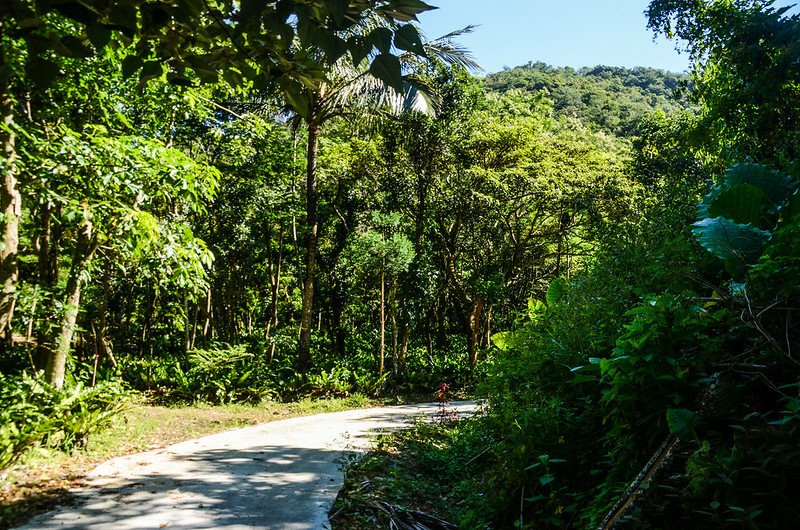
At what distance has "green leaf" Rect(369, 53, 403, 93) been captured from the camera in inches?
57.4

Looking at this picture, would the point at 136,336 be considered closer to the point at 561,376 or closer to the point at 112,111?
the point at 112,111

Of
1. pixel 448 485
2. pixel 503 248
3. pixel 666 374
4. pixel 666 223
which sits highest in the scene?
pixel 503 248

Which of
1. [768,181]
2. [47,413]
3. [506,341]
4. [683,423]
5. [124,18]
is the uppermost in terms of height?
[768,181]

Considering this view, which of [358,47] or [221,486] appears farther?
[221,486]

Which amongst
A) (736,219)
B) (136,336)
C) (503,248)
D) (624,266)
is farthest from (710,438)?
(136,336)

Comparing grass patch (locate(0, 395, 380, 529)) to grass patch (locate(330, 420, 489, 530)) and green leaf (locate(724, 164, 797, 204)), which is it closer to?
grass patch (locate(330, 420, 489, 530))

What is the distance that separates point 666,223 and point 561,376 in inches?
100

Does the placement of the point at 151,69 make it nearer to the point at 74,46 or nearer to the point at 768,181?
the point at 74,46

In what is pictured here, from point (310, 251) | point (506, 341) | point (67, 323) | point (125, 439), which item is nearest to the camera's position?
point (506, 341)

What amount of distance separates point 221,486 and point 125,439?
3224 mm

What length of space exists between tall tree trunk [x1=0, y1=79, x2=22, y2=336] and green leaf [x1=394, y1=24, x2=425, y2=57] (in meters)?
6.09

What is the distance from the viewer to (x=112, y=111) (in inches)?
285

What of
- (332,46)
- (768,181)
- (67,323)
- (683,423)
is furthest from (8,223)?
(768,181)

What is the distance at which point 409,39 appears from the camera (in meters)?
1.44
